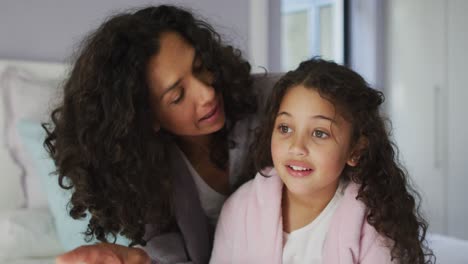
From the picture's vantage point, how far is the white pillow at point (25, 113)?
5.62ft

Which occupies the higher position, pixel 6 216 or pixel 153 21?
pixel 153 21

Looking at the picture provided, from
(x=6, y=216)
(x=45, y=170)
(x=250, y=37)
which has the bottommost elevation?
(x=6, y=216)

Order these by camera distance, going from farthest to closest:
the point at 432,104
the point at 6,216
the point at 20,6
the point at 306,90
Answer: the point at 432,104 < the point at 20,6 < the point at 6,216 < the point at 306,90

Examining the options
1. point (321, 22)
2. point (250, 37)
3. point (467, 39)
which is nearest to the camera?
point (250, 37)

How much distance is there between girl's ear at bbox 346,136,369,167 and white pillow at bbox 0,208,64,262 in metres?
0.93

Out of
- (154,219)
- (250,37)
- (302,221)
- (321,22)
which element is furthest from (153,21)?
(321,22)

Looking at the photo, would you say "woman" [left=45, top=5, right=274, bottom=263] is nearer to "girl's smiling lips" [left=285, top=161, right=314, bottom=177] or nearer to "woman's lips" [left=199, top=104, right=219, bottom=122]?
"woman's lips" [left=199, top=104, right=219, bottom=122]

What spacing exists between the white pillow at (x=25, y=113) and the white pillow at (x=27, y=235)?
0.48 feet

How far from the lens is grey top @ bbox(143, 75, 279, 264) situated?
1294mm

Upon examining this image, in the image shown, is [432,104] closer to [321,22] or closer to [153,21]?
[321,22]

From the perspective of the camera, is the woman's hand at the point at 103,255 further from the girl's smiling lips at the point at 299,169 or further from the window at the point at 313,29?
the window at the point at 313,29

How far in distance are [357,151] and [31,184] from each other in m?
1.12

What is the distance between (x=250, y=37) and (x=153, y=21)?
4.56 ft

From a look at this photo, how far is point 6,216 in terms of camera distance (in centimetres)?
151
